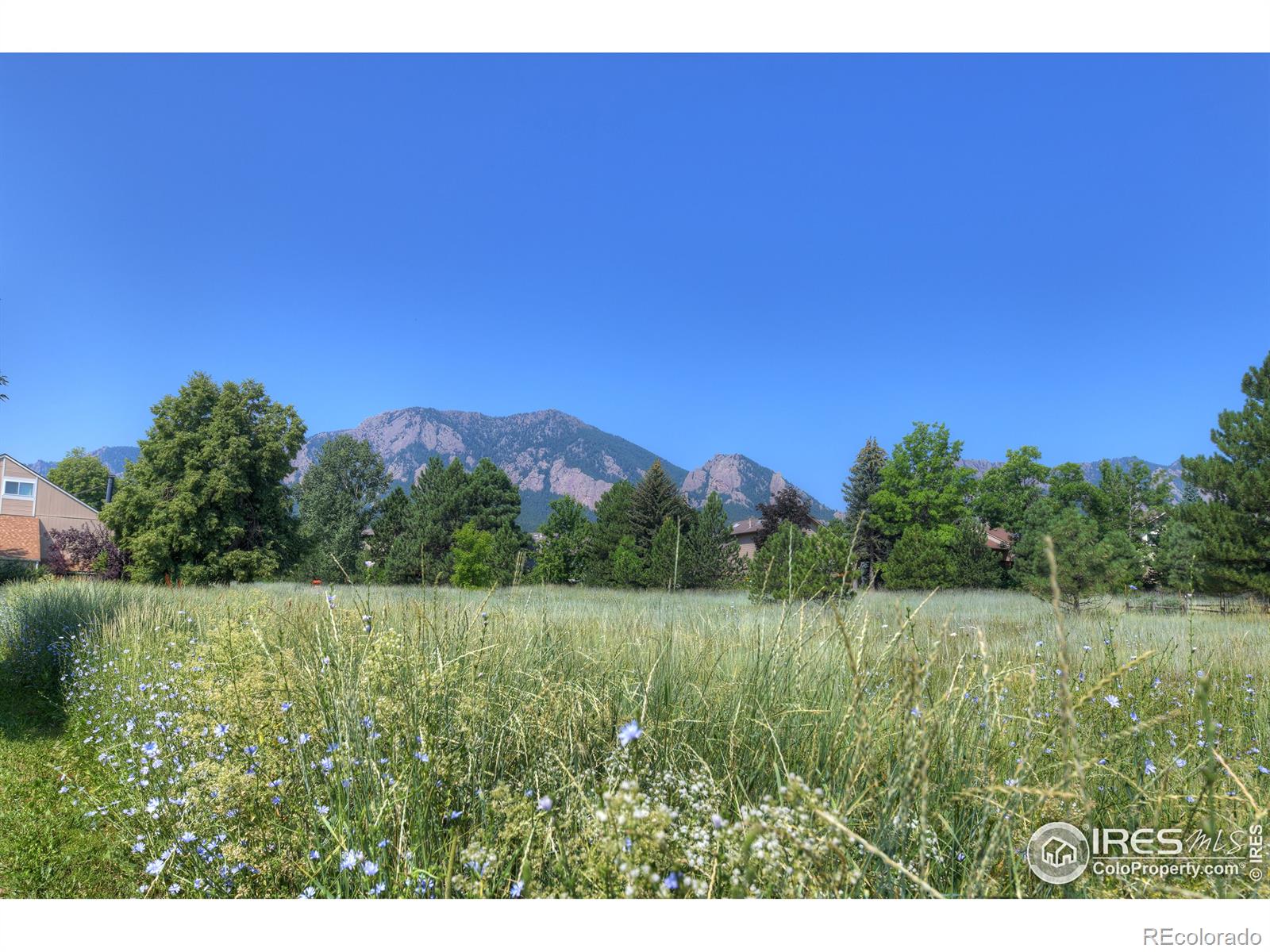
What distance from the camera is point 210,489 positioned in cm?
1855

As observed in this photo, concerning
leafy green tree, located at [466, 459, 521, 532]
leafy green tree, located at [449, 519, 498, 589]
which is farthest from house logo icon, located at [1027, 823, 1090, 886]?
leafy green tree, located at [466, 459, 521, 532]

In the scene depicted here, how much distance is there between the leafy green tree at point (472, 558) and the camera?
23.9 m

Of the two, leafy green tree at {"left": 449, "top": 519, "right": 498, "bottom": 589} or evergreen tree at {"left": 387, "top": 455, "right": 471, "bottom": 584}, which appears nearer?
leafy green tree at {"left": 449, "top": 519, "right": 498, "bottom": 589}

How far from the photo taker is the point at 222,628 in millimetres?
3852

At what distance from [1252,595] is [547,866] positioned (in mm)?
20965

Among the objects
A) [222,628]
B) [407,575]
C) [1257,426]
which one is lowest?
[407,575]

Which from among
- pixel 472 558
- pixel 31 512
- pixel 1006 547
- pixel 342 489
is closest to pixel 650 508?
pixel 472 558

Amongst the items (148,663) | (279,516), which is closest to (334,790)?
(148,663)

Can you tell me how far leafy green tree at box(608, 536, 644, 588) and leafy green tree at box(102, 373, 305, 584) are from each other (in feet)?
37.8

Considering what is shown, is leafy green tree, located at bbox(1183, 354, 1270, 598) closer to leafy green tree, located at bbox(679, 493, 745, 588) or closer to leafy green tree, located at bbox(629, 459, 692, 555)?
leafy green tree, located at bbox(679, 493, 745, 588)

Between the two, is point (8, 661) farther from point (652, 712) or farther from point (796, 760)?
point (796, 760)

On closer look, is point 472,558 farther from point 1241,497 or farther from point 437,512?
point 1241,497

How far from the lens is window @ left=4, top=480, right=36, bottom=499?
31.2m

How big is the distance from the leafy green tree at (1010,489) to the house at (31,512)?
44452 mm
